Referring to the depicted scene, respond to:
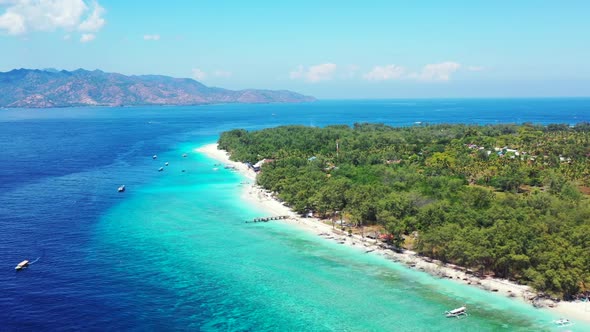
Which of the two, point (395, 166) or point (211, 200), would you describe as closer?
point (211, 200)

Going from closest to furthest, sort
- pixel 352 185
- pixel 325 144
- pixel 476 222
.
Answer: pixel 476 222 → pixel 352 185 → pixel 325 144

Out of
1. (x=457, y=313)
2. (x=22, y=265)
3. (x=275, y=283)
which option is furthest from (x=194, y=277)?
(x=457, y=313)

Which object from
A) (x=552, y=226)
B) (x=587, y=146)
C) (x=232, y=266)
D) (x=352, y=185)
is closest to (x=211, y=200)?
(x=352, y=185)

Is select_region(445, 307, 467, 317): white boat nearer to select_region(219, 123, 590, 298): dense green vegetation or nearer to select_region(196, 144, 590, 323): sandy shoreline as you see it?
select_region(196, 144, 590, 323): sandy shoreline

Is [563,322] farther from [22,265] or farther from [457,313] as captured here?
[22,265]

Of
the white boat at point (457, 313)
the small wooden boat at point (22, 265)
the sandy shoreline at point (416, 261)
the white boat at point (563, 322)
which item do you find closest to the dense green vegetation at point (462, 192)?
the sandy shoreline at point (416, 261)

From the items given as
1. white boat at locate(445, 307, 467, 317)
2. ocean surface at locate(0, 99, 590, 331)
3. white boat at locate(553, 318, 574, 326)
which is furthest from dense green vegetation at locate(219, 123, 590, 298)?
white boat at locate(445, 307, 467, 317)

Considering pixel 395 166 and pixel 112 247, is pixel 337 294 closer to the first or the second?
pixel 112 247

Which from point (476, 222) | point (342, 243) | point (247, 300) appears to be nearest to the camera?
point (247, 300)
